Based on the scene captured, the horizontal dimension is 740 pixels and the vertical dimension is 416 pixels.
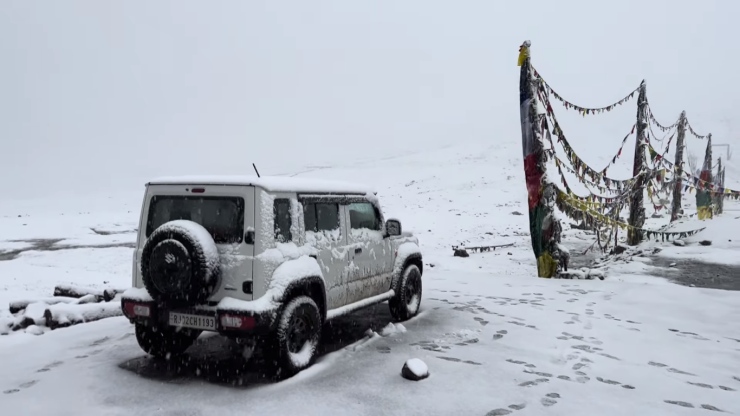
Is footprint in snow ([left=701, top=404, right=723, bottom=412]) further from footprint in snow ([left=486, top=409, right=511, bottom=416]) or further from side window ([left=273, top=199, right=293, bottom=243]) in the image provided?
side window ([left=273, top=199, right=293, bottom=243])

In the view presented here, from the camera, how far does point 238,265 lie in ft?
15.6

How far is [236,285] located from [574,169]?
1271cm

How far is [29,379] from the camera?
505cm

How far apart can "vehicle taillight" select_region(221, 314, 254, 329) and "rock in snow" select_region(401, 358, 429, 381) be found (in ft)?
5.42

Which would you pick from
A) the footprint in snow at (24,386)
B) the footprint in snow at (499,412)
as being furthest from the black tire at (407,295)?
the footprint in snow at (24,386)

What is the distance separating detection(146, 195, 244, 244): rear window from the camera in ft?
15.9

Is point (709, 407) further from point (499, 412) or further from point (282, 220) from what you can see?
point (282, 220)

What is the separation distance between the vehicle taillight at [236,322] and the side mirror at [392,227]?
9.61ft

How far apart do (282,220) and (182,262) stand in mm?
1049

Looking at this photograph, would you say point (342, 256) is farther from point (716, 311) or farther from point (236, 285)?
point (716, 311)

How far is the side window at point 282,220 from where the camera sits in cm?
500

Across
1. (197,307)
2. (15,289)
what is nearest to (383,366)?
(197,307)

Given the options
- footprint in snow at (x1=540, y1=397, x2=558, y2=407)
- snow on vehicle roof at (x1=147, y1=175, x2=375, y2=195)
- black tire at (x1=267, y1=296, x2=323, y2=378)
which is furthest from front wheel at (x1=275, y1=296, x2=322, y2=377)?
footprint in snow at (x1=540, y1=397, x2=558, y2=407)

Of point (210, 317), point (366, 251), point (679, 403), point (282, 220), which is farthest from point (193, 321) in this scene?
point (679, 403)
